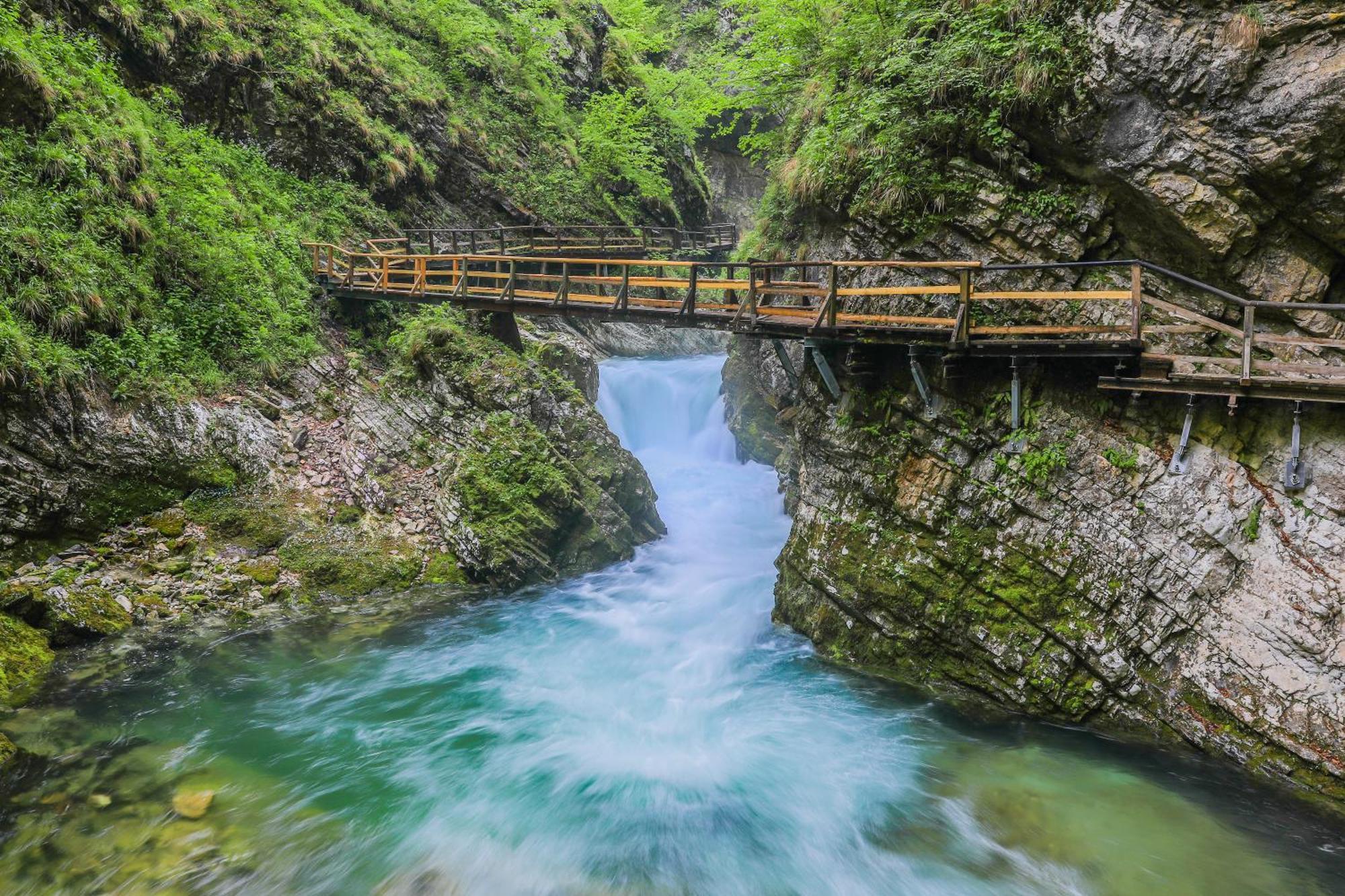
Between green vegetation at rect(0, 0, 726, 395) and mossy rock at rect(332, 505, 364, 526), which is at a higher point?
green vegetation at rect(0, 0, 726, 395)

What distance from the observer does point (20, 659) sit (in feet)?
24.1

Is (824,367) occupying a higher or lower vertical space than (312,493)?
higher

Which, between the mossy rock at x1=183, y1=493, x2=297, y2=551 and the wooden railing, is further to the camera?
the wooden railing

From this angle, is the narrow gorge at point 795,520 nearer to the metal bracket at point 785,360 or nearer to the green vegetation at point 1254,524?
the green vegetation at point 1254,524

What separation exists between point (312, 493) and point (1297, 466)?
42.9ft

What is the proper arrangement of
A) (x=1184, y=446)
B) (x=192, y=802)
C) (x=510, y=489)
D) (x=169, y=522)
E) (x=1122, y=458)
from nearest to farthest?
(x=192, y=802), (x=1184, y=446), (x=1122, y=458), (x=169, y=522), (x=510, y=489)

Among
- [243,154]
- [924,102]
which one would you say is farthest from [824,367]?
[243,154]

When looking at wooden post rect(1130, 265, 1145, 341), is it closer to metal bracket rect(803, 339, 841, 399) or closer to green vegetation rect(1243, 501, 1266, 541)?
green vegetation rect(1243, 501, 1266, 541)

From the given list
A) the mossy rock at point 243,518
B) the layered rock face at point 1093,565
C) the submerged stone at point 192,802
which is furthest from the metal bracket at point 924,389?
the mossy rock at point 243,518

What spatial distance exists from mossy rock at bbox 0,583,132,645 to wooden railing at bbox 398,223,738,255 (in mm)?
10540

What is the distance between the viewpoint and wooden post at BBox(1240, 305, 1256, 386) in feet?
21.2

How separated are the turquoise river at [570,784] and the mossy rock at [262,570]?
0.85 m

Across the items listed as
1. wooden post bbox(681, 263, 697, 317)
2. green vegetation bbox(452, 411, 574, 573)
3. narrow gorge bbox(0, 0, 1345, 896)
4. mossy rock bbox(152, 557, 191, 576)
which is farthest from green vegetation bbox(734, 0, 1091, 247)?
mossy rock bbox(152, 557, 191, 576)

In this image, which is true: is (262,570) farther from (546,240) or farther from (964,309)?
(546,240)
